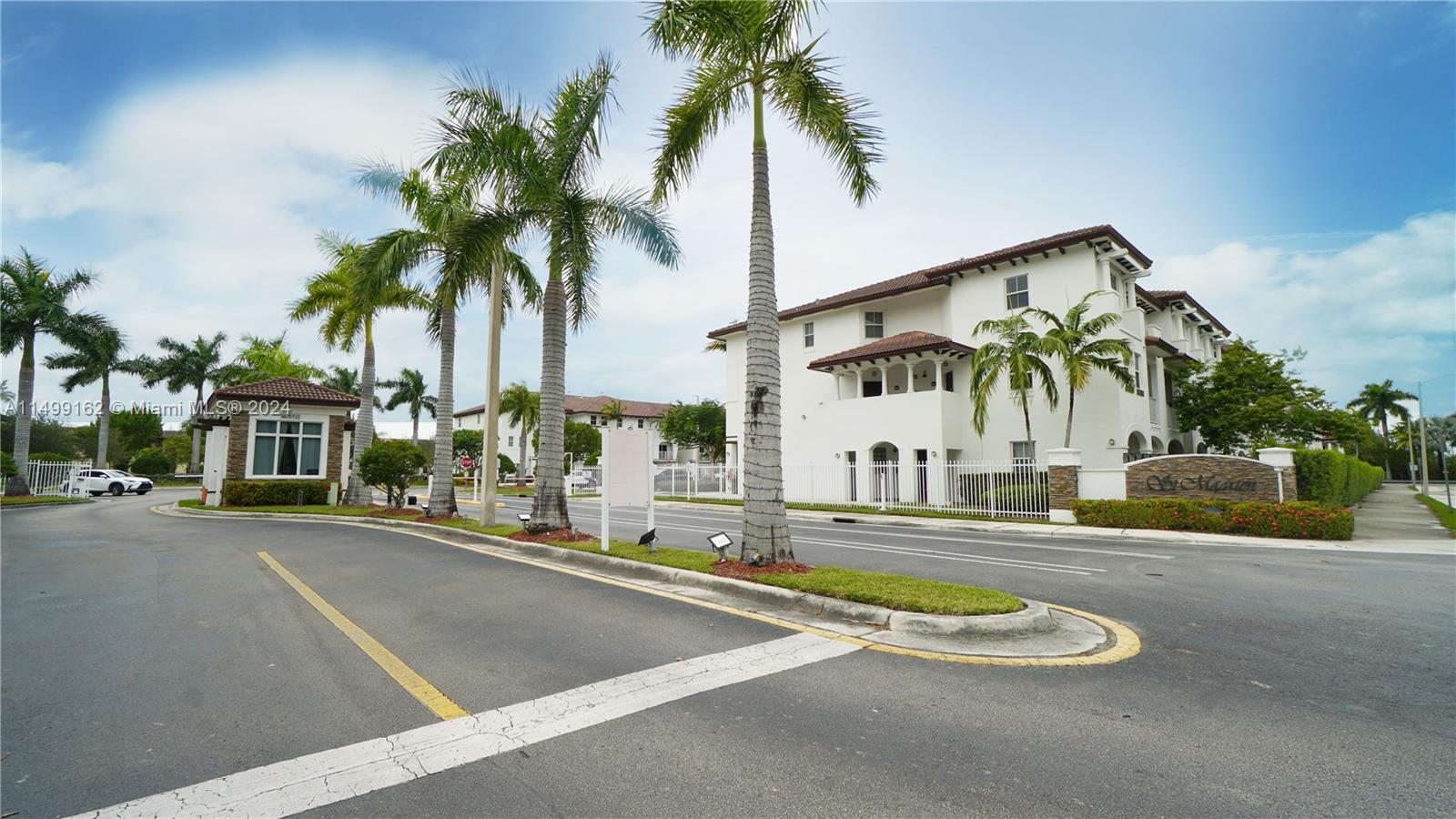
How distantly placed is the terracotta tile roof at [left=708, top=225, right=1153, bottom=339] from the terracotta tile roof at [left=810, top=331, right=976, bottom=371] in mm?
2176

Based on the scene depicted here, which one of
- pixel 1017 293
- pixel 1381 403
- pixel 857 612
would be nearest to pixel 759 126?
pixel 857 612

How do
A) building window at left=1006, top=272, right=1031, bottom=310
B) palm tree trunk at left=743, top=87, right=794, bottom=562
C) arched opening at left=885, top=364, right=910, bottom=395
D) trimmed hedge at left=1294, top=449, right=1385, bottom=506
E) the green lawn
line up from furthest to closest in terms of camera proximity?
arched opening at left=885, top=364, right=910, bottom=395, building window at left=1006, top=272, right=1031, bottom=310, trimmed hedge at left=1294, top=449, right=1385, bottom=506, the green lawn, palm tree trunk at left=743, top=87, right=794, bottom=562

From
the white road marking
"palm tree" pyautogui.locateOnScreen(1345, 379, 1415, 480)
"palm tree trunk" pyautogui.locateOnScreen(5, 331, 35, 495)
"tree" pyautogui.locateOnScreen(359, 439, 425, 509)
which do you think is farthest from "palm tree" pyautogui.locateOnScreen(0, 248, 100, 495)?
"palm tree" pyautogui.locateOnScreen(1345, 379, 1415, 480)

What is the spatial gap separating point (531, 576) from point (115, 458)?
68.0 m

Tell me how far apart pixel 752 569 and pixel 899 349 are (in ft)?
61.2

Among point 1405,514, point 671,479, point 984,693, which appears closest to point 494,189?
point 984,693

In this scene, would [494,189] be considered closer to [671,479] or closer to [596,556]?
[596,556]

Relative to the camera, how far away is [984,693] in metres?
4.56

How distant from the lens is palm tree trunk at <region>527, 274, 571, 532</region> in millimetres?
12664

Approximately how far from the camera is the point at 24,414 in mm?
28344

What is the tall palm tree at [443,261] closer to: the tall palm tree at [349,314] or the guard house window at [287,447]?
the tall palm tree at [349,314]

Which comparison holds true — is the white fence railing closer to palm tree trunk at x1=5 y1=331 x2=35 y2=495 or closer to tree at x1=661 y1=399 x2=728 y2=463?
palm tree trunk at x1=5 y1=331 x2=35 y2=495

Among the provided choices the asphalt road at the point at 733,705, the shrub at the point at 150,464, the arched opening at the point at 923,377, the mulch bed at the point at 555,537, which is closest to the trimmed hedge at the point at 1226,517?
the asphalt road at the point at 733,705

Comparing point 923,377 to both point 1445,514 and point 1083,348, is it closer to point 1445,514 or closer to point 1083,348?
point 1083,348
